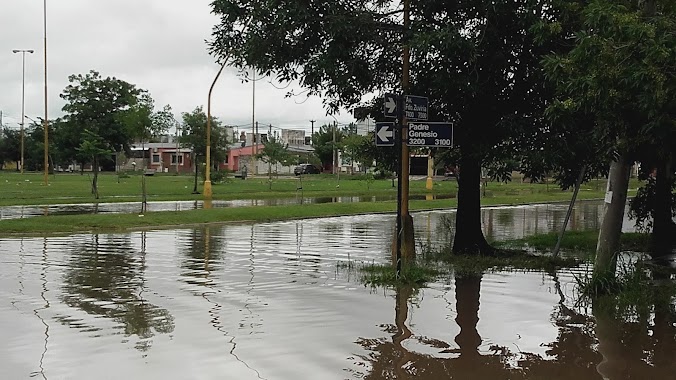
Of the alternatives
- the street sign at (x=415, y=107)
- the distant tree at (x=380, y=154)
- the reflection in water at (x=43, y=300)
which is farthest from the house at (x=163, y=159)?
the street sign at (x=415, y=107)

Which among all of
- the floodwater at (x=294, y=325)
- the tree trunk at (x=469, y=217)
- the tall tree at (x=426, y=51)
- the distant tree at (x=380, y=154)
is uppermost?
the tall tree at (x=426, y=51)

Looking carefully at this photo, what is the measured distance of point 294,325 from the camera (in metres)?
8.99

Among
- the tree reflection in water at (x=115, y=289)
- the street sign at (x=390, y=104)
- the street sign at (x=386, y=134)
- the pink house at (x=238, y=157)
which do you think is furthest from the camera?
the pink house at (x=238, y=157)

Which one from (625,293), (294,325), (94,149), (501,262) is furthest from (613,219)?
(94,149)

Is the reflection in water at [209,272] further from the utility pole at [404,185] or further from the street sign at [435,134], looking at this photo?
the street sign at [435,134]

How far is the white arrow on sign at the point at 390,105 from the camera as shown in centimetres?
1173

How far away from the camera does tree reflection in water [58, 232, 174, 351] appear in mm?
8977

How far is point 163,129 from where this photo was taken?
66688mm

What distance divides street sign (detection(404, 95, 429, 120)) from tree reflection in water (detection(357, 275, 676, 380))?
3.68 m

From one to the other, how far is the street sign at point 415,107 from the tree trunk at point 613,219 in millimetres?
3195

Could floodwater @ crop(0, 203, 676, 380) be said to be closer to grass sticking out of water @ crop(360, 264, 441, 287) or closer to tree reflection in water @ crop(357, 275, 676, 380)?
tree reflection in water @ crop(357, 275, 676, 380)

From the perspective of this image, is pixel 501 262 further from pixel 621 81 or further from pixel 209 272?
pixel 621 81

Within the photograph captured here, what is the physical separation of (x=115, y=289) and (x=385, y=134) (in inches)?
194

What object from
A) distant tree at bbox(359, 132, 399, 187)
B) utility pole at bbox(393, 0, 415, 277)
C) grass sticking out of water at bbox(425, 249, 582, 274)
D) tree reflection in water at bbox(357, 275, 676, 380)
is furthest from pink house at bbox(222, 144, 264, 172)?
tree reflection in water at bbox(357, 275, 676, 380)
